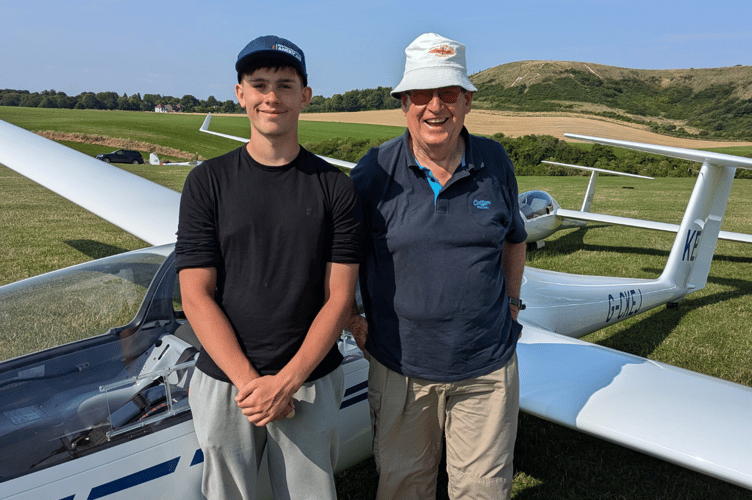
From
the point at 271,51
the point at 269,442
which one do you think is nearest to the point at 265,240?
the point at 271,51

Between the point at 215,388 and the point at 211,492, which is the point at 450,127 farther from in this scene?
the point at 211,492

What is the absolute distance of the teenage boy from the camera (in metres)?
1.59

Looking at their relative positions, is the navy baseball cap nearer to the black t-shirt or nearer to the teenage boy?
the teenage boy

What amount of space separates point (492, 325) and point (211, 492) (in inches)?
45.3

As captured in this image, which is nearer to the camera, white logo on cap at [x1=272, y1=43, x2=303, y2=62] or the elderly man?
white logo on cap at [x1=272, y1=43, x2=303, y2=62]

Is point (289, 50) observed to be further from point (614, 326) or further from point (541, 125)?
point (541, 125)

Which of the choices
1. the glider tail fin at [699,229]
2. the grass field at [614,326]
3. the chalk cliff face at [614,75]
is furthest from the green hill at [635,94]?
the glider tail fin at [699,229]

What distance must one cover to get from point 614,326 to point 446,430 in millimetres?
4983

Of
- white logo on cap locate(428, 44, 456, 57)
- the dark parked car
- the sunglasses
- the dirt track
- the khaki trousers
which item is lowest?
the dark parked car

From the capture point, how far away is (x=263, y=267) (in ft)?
5.24

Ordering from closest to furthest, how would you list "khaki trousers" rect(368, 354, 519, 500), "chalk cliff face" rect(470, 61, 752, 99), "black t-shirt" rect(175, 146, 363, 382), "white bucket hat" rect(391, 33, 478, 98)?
"black t-shirt" rect(175, 146, 363, 382) < "white bucket hat" rect(391, 33, 478, 98) < "khaki trousers" rect(368, 354, 519, 500) < "chalk cliff face" rect(470, 61, 752, 99)

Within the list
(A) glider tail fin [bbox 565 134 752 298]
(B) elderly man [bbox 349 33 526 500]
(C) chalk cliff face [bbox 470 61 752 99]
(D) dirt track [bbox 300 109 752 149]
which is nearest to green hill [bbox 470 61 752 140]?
(C) chalk cliff face [bbox 470 61 752 99]

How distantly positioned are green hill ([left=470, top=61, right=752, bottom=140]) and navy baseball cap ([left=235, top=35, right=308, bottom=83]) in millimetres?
60433

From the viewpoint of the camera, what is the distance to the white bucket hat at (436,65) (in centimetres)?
182
